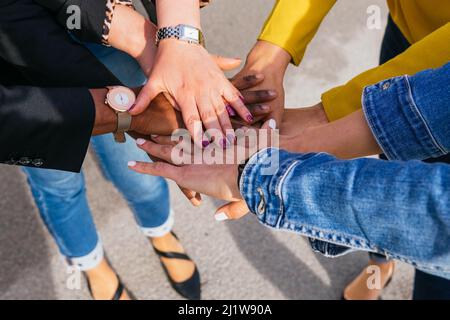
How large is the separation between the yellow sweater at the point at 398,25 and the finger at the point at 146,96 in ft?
1.30

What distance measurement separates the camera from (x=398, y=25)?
1.54 m

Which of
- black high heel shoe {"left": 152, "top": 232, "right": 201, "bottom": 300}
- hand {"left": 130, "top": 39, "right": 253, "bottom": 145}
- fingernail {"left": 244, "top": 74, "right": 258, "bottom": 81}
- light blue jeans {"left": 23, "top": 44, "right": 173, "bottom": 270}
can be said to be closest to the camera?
hand {"left": 130, "top": 39, "right": 253, "bottom": 145}

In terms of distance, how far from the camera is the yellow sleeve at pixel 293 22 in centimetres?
151

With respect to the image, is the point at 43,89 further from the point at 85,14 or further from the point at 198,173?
the point at 198,173

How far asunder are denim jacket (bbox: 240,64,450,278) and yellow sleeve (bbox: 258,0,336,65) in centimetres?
45

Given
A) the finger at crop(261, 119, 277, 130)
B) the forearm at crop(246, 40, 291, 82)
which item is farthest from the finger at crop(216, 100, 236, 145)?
the forearm at crop(246, 40, 291, 82)

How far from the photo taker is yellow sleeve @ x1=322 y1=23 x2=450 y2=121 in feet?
4.03

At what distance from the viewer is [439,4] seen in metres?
1.30

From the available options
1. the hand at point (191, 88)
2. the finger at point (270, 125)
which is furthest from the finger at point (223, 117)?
the finger at point (270, 125)

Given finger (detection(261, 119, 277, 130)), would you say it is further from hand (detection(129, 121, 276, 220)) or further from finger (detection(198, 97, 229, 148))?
finger (detection(198, 97, 229, 148))

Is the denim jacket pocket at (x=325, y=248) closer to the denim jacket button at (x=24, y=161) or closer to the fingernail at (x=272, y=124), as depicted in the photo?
the fingernail at (x=272, y=124)

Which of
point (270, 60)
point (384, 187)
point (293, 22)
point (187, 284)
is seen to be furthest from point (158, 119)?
point (187, 284)

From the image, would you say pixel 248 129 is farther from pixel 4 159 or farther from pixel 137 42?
pixel 4 159
